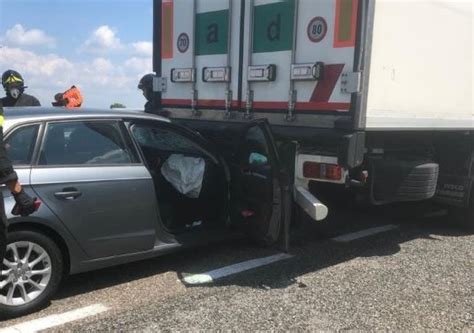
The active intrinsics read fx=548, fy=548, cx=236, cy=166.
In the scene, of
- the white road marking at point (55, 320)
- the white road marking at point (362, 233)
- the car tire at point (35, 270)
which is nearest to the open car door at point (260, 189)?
the white road marking at point (362, 233)

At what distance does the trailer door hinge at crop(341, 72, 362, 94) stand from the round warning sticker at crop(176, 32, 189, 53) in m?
2.18

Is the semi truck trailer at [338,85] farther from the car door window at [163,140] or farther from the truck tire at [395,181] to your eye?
the car door window at [163,140]

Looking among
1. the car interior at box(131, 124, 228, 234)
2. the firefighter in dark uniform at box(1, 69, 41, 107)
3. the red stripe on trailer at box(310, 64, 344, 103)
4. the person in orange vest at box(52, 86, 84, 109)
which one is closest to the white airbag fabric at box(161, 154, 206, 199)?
the car interior at box(131, 124, 228, 234)

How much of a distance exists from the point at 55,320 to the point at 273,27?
3.36m

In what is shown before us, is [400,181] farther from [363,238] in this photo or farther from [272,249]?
[272,249]

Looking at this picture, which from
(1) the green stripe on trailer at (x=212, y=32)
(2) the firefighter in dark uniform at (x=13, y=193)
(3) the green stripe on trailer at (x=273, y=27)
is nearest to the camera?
(2) the firefighter in dark uniform at (x=13, y=193)

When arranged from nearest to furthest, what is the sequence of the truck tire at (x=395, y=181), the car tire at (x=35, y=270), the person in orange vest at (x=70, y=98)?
the car tire at (x=35, y=270) < the truck tire at (x=395, y=181) < the person in orange vest at (x=70, y=98)

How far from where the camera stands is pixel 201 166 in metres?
5.10

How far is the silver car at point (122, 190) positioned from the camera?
3.92m

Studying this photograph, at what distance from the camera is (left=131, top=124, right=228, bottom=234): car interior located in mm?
4895

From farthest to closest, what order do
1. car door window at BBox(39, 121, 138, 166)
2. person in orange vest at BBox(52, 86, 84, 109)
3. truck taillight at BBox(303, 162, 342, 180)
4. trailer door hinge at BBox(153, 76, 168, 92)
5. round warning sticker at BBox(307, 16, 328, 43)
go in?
person in orange vest at BBox(52, 86, 84, 109) → trailer door hinge at BBox(153, 76, 168, 92) → round warning sticker at BBox(307, 16, 328, 43) → truck taillight at BBox(303, 162, 342, 180) → car door window at BBox(39, 121, 138, 166)

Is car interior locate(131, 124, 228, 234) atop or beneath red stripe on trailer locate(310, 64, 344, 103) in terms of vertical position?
beneath

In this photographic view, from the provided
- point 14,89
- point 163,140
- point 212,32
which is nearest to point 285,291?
point 163,140

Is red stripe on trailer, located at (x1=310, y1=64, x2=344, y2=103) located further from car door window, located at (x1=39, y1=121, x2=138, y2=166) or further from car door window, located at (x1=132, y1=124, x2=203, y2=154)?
car door window, located at (x1=39, y1=121, x2=138, y2=166)
